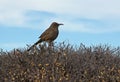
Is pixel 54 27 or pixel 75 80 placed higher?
pixel 54 27

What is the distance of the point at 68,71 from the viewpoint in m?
9.79

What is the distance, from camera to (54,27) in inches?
515

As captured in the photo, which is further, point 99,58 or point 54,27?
point 54,27

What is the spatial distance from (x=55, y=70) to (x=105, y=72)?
1.08 metres

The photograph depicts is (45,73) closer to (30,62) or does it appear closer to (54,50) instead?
(30,62)

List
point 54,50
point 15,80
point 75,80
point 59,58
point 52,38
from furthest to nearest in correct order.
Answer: point 52,38 < point 54,50 < point 59,58 < point 15,80 < point 75,80

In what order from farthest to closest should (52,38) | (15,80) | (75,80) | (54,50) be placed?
(52,38) → (54,50) → (15,80) → (75,80)

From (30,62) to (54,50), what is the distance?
1012mm

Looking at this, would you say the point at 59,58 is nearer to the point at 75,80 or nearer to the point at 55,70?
the point at 55,70

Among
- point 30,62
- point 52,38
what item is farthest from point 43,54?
point 52,38

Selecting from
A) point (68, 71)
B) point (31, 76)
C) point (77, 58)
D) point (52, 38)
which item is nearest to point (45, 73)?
point (31, 76)

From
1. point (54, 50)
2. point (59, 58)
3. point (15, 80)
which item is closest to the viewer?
point (15, 80)

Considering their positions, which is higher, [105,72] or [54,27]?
[54,27]

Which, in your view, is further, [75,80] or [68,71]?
[68,71]
